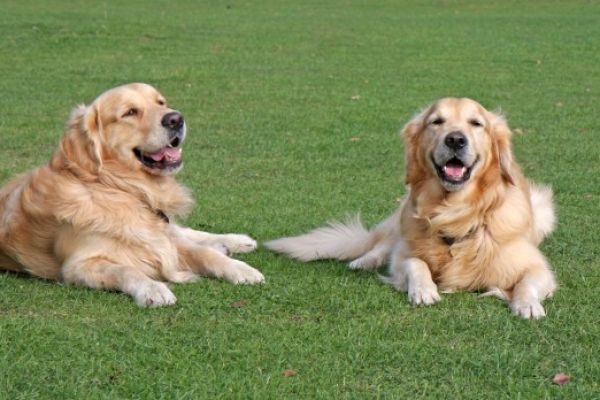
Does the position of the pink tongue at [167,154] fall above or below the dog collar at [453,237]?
above

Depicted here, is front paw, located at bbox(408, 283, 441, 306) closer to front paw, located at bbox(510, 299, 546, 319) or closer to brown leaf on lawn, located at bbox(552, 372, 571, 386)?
front paw, located at bbox(510, 299, 546, 319)

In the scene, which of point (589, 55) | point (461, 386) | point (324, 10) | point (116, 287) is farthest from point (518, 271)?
point (324, 10)

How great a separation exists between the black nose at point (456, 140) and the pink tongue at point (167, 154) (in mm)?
1720

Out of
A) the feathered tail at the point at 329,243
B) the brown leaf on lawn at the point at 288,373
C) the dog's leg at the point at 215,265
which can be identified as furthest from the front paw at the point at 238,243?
the brown leaf on lawn at the point at 288,373

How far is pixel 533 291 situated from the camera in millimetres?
5582

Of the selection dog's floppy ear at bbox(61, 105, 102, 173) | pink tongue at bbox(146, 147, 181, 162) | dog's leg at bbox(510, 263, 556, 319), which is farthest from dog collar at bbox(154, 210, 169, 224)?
dog's leg at bbox(510, 263, 556, 319)

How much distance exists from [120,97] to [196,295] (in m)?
1.38

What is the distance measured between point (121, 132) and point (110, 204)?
0.46 metres

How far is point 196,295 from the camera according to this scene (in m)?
5.79

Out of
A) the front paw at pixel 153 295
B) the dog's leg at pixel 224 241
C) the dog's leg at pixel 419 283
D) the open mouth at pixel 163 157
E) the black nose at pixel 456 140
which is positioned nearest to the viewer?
the front paw at pixel 153 295

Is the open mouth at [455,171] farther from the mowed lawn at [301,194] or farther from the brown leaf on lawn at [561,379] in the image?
the brown leaf on lawn at [561,379]

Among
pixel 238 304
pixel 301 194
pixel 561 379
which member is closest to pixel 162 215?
pixel 238 304

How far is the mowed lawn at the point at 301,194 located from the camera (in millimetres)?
4492

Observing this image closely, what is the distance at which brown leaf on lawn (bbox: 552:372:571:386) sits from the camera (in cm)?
435
